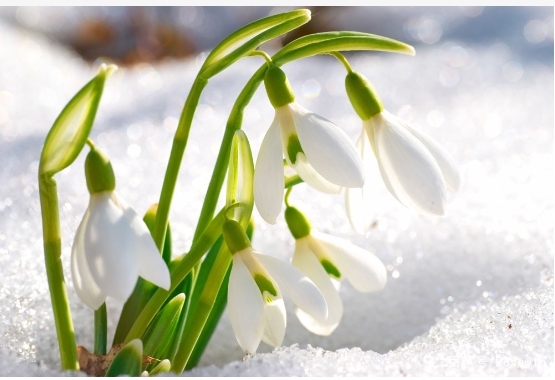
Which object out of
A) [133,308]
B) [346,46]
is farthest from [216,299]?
[346,46]

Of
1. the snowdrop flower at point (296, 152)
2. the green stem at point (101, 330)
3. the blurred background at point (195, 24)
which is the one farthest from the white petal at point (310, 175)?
the blurred background at point (195, 24)

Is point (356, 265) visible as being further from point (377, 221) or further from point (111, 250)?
point (377, 221)

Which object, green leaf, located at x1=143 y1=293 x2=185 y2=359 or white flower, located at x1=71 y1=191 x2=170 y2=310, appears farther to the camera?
green leaf, located at x1=143 y1=293 x2=185 y2=359

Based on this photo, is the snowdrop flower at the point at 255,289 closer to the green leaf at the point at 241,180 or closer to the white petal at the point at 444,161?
the green leaf at the point at 241,180

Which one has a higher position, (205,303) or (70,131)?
(70,131)

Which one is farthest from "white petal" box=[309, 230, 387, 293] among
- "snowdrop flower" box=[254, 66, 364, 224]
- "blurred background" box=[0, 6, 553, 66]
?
"blurred background" box=[0, 6, 553, 66]

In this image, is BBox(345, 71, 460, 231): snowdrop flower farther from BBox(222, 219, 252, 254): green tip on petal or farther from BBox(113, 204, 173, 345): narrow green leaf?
BBox(113, 204, 173, 345): narrow green leaf
